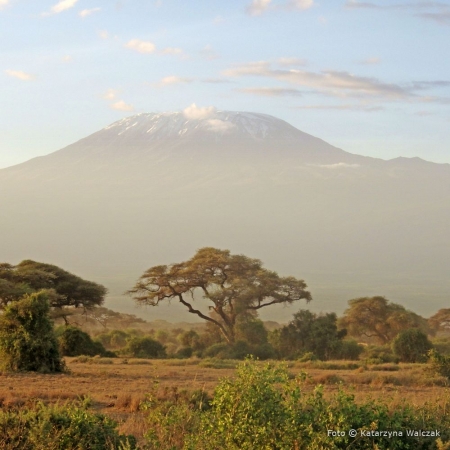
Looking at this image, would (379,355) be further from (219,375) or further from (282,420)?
(282,420)

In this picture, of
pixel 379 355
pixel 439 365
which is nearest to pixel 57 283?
pixel 379 355

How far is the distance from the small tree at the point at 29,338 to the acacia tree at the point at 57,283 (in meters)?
12.7

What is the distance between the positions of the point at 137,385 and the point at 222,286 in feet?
75.9

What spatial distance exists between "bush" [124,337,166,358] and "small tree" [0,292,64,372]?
37.5 feet

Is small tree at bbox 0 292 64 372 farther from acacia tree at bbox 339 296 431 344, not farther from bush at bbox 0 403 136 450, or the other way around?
acacia tree at bbox 339 296 431 344

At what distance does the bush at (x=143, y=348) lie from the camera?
32.7m

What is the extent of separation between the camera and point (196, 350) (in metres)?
37.3

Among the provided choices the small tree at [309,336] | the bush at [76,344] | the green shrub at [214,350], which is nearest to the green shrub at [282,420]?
the bush at [76,344]

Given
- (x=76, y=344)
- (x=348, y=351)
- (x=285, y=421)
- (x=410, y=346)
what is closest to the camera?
(x=285, y=421)

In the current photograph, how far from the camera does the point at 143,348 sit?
32.9 m

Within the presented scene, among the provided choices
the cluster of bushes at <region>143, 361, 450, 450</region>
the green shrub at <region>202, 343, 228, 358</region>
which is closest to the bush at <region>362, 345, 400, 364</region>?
the green shrub at <region>202, 343, 228, 358</region>

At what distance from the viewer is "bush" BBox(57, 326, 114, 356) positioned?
98.7 ft

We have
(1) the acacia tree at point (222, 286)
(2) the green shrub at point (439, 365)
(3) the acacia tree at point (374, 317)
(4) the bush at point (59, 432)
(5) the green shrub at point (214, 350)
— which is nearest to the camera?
(4) the bush at point (59, 432)

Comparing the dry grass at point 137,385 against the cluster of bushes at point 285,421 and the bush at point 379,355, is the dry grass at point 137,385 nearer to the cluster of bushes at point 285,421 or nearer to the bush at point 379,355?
the cluster of bushes at point 285,421
